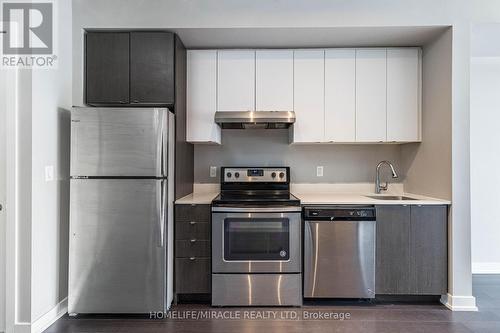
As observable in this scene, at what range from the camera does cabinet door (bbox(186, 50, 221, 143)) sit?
9.58 ft

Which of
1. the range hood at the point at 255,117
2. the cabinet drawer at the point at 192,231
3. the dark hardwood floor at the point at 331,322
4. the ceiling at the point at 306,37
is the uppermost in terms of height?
the ceiling at the point at 306,37

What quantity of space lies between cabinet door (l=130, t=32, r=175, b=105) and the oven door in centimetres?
113

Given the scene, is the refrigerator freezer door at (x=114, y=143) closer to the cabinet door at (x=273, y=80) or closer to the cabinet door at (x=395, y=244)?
the cabinet door at (x=273, y=80)

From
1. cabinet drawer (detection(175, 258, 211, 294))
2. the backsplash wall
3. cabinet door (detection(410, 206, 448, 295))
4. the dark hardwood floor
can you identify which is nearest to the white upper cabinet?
the backsplash wall

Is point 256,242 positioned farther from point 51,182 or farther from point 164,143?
point 51,182

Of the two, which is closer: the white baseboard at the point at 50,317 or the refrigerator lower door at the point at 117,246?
the white baseboard at the point at 50,317

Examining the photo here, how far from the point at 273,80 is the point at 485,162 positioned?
2.51m

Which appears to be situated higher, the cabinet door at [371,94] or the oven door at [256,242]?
the cabinet door at [371,94]

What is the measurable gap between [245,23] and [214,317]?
239 cm

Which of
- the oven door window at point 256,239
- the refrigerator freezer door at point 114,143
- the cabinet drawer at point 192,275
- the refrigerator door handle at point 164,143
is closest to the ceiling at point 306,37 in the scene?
the refrigerator door handle at point 164,143

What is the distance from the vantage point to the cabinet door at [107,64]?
8.42 ft

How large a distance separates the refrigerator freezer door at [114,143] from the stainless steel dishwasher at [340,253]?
1.38 m

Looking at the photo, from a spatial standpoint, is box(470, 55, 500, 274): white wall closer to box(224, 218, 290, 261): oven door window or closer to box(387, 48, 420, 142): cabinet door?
box(387, 48, 420, 142): cabinet door

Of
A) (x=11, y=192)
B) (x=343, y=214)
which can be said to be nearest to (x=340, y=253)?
(x=343, y=214)
